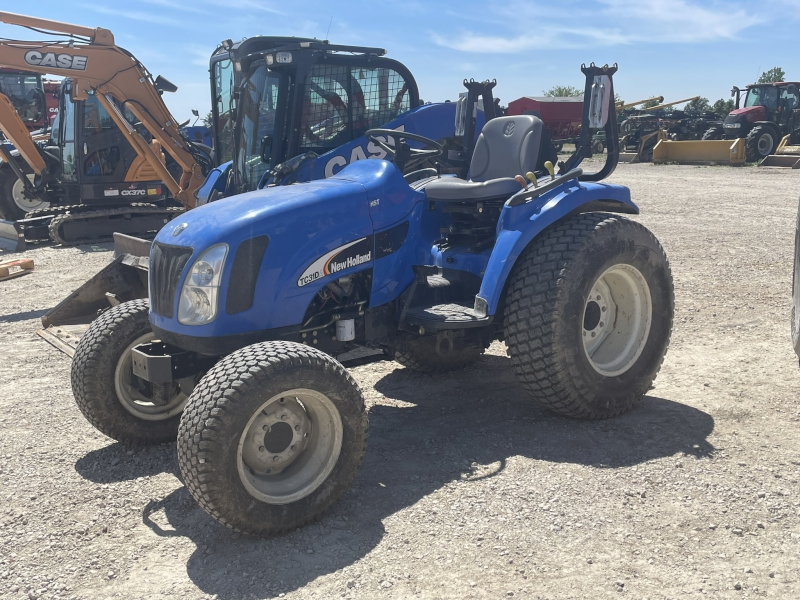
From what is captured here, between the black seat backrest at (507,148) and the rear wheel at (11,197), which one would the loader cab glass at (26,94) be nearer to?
the rear wheel at (11,197)

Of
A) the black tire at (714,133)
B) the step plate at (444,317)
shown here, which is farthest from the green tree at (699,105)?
the step plate at (444,317)

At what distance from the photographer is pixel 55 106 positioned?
67.9 ft

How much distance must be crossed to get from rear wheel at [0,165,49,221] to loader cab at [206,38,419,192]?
8162 millimetres

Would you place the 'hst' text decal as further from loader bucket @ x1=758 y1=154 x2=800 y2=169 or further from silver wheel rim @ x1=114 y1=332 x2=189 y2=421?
loader bucket @ x1=758 y1=154 x2=800 y2=169

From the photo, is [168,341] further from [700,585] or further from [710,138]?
[710,138]

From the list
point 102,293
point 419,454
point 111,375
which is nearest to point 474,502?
point 419,454

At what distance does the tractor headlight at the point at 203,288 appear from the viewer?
3.69 meters

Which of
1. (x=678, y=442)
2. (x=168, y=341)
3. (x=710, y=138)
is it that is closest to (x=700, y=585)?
(x=678, y=442)

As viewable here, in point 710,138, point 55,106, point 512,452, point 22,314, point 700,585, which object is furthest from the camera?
point 710,138

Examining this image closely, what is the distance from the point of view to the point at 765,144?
2405cm

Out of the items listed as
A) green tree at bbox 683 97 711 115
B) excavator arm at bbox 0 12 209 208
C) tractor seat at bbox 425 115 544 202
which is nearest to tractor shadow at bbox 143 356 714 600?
tractor seat at bbox 425 115 544 202

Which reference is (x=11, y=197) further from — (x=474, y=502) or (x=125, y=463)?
(x=474, y=502)

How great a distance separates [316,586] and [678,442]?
2.19 m

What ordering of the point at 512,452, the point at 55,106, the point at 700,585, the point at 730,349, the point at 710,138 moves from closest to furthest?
the point at 700,585, the point at 512,452, the point at 730,349, the point at 55,106, the point at 710,138
